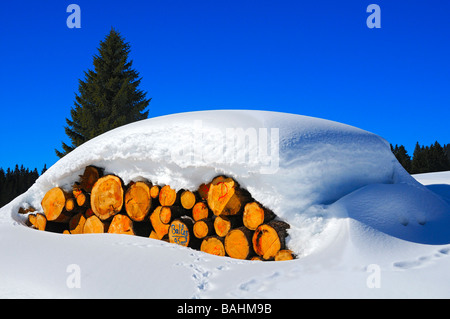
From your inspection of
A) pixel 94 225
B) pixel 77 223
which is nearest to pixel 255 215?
pixel 94 225

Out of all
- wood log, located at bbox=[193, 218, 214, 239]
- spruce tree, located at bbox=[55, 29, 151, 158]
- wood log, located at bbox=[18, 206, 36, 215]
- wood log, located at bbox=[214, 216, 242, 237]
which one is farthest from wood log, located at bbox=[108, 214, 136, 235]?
spruce tree, located at bbox=[55, 29, 151, 158]

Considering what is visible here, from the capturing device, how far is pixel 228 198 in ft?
8.86

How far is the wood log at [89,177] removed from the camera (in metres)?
3.65

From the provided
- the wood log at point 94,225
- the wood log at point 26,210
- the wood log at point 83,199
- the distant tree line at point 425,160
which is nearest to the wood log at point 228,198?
the wood log at point 94,225

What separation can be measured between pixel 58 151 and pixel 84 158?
1232 cm

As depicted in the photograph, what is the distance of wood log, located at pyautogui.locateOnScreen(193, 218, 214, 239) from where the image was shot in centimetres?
287

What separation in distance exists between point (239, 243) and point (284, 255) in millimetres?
384

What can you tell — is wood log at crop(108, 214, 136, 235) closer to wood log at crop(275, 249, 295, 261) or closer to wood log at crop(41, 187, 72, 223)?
wood log at crop(41, 187, 72, 223)

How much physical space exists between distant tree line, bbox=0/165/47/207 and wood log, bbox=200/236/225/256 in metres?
13.6

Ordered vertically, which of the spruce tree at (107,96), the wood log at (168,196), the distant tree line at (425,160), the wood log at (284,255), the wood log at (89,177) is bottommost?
the wood log at (284,255)

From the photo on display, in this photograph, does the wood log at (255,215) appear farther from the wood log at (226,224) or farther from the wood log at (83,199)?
the wood log at (83,199)

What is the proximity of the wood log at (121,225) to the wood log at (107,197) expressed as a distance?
0.07 metres

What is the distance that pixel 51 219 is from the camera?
3.86 m

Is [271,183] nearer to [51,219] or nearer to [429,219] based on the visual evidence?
[429,219]
